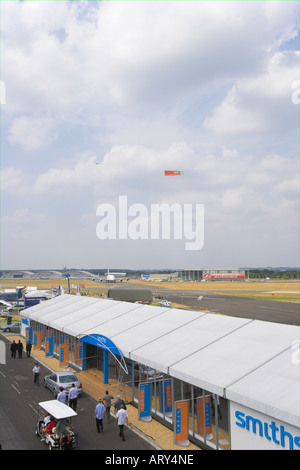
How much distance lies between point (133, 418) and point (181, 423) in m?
3.75

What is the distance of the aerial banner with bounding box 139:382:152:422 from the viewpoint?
15477 mm

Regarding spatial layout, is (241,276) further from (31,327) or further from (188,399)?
(188,399)

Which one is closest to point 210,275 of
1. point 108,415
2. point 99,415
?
point 108,415

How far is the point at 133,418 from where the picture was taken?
15.9 metres

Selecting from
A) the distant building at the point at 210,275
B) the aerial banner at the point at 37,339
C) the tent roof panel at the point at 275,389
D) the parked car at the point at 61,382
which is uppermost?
the tent roof panel at the point at 275,389

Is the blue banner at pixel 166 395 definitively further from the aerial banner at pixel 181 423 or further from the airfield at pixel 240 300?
the airfield at pixel 240 300

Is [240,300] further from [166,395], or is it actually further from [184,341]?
[166,395]

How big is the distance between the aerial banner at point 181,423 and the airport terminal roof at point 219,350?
0.97m

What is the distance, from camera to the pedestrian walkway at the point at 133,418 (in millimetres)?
13133

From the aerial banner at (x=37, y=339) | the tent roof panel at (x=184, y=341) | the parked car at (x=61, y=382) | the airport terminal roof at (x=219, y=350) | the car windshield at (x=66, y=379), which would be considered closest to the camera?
the airport terminal roof at (x=219, y=350)

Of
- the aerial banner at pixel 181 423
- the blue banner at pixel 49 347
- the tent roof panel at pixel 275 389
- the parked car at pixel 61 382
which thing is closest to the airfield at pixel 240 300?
the blue banner at pixel 49 347

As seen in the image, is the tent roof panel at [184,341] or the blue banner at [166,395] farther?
the blue banner at [166,395]

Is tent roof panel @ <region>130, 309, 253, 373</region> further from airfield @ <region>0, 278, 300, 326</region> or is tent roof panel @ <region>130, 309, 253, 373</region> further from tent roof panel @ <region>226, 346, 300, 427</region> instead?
airfield @ <region>0, 278, 300, 326</region>
